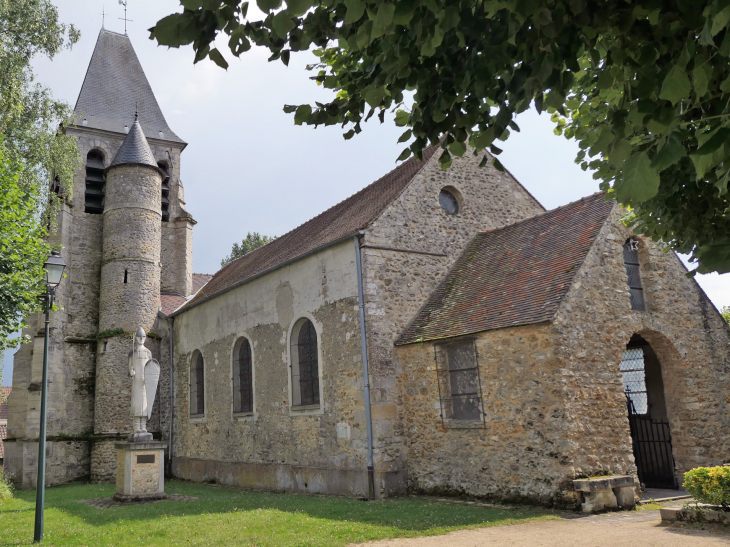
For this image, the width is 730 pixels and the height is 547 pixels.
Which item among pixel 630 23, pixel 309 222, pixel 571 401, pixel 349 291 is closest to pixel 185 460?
pixel 309 222

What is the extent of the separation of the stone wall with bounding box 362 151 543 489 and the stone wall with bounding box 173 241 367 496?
431 mm

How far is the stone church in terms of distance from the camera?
10758 millimetres

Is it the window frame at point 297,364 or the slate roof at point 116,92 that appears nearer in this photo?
the window frame at point 297,364

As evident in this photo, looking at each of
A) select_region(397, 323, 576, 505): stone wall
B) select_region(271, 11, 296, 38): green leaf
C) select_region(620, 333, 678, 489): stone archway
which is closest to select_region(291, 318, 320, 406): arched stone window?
select_region(397, 323, 576, 505): stone wall

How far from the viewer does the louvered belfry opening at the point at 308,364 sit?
47.4 ft

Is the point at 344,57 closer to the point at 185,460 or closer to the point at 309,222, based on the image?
the point at 309,222

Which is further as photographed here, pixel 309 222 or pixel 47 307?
pixel 309 222

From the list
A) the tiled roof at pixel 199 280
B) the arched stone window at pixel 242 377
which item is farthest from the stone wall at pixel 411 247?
the tiled roof at pixel 199 280

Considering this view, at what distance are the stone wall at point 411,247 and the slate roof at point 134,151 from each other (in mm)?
12769

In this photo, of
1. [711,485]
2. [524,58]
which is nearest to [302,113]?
[524,58]

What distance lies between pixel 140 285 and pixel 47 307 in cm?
1171

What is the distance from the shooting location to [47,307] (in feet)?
32.9

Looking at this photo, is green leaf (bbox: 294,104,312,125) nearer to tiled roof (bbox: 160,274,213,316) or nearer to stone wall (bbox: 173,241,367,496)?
stone wall (bbox: 173,241,367,496)

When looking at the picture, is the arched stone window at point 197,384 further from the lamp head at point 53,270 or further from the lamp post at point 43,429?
the lamp head at point 53,270
